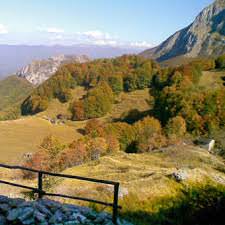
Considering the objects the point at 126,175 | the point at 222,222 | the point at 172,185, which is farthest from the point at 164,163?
the point at 222,222

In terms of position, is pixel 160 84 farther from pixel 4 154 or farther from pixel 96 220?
pixel 96 220

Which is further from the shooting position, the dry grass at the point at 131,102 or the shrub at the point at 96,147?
the dry grass at the point at 131,102

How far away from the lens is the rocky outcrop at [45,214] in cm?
1308

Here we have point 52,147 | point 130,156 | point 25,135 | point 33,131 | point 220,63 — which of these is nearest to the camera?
point 130,156

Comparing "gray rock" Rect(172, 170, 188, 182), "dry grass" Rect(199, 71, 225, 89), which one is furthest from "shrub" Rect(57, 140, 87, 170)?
"dry grass" Rect(199, 71, 225, 89)

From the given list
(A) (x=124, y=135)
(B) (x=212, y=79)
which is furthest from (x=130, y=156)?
(B) (x=212, y=79)

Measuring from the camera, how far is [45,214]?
44.2 feet

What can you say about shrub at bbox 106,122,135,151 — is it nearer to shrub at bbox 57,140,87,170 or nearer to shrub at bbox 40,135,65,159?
shrub at bbox 40,135,65,159

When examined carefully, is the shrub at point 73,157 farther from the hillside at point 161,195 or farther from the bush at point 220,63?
the bush at point 220,63

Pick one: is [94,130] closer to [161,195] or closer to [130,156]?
[130,156]

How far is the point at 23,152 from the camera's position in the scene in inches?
4870

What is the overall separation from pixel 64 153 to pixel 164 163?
42301mm

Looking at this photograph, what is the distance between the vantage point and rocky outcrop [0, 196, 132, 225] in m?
13.1

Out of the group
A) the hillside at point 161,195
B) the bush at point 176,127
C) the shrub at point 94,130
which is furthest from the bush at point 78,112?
the hillside at point 161,195
